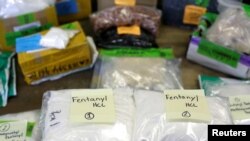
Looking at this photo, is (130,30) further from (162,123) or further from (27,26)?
(162,123)

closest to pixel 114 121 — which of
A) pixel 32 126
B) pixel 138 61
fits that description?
pixel 32 126

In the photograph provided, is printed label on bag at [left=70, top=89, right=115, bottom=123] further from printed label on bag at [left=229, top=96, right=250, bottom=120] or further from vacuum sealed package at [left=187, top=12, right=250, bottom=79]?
vacuum sealed package at [left=187, top=12, right=250, bottom=79]

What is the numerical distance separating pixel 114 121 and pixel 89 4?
53 cm

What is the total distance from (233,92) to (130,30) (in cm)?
33

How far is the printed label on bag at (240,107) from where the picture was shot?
20.4 inches

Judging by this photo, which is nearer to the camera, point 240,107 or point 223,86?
point 240,107

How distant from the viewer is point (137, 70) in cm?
77

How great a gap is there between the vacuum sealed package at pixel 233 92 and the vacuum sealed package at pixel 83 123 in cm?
18

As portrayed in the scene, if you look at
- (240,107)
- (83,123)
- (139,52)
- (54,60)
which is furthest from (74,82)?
(240,107)

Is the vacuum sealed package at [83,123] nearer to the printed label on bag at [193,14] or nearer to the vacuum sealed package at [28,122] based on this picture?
the vacuum sealed package at [28,122]

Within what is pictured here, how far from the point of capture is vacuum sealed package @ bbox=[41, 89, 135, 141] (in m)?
0.47

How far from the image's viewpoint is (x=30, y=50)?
722mm

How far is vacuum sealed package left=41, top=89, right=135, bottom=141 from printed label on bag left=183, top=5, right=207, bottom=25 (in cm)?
45

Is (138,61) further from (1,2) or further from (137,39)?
(1,2)
